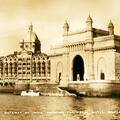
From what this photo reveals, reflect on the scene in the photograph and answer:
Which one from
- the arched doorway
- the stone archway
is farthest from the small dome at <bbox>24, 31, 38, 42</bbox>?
the arched doorway

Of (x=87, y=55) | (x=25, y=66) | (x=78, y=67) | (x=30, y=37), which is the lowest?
(x=78, y=67)

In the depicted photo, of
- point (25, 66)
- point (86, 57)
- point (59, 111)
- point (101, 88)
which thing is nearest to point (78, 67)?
point (86, 57)

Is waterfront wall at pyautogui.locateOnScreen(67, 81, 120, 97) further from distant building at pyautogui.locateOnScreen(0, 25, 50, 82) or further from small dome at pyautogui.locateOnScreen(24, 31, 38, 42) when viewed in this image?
small dome at pyautogui.locateOnScreen(24, 31, 38, 42)

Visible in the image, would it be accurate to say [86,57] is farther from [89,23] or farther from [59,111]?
[59,111]

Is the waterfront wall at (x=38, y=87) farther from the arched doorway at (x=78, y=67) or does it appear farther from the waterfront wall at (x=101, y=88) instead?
the arched doorway at (x=78, y=67)

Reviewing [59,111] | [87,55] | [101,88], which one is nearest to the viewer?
[59,111]

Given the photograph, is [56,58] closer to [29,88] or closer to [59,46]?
[59,46]

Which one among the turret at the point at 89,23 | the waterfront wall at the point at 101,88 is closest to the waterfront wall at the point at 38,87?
the waterfront wall at the point at 101,88
